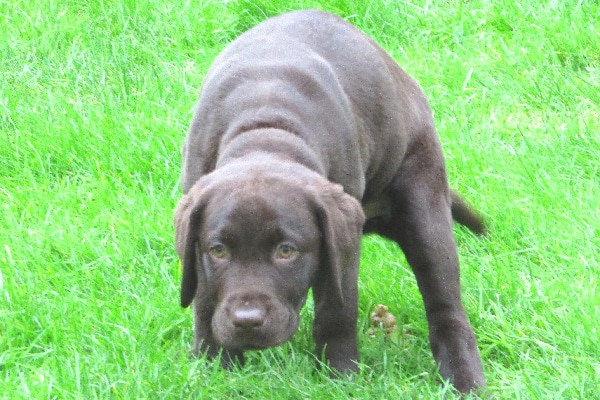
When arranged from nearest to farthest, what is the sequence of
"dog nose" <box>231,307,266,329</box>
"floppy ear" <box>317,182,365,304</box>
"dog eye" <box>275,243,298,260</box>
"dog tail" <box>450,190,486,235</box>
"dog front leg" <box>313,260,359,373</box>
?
"dog nose" <box>231,307,266,329</box>
"dog eye" <box>275,243,298,260</box>
"floppy ear" <box>317,182,365,304</box>
"dog front leg" <box>313,260,359,373</box>
"dog tail" <box>450,190,486,235</box>

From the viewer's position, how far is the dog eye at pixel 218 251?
3.93 m

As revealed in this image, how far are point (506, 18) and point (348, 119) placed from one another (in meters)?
3.05

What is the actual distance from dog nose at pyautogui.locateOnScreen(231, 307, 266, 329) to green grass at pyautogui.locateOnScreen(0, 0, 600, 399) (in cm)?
53

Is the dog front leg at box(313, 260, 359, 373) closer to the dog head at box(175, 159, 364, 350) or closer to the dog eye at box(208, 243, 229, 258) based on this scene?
the dog head at box(175, 159, 364, 350)

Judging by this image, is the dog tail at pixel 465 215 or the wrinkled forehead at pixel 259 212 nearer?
the wrinkled forehead at pixel 259 212

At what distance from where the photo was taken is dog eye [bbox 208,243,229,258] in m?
3.93

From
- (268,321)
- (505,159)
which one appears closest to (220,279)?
(268,321)

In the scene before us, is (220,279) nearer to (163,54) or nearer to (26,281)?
(26,281)

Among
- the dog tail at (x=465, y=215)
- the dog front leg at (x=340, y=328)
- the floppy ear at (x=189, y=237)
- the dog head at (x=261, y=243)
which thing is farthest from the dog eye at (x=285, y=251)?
the dog tail at (x=465, y=215)

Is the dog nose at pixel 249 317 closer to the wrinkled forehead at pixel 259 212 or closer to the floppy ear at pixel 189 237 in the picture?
the wrinkled forehead at pixel 259 212

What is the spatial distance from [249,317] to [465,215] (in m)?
1.86

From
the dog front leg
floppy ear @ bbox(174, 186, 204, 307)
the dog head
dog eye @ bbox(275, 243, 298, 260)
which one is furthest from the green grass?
dog eye @ bbox(275, 243, 298, 260)

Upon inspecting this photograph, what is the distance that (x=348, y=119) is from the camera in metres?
4.62

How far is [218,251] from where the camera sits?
3951mm
